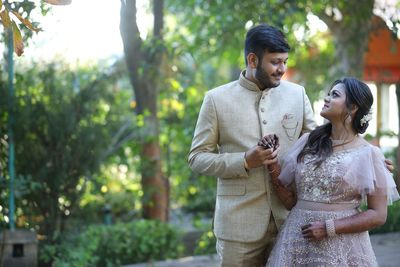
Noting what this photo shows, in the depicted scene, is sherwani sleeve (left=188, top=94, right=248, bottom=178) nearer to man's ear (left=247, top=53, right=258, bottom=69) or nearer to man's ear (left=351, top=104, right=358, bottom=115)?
man's ear (left=247, top=53, right=258, bottom=69)

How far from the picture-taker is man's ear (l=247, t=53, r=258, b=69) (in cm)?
350

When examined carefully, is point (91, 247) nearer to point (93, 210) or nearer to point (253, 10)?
point (93, 210)

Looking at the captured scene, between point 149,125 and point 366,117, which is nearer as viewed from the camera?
point 366,117

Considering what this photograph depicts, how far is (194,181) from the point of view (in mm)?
10023

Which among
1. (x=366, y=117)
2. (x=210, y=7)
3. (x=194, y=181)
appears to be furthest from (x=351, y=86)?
(x=194, y=181)

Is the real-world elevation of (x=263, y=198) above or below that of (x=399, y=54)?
below

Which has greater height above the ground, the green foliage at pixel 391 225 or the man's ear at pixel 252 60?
the man's ear at pixel 252 60

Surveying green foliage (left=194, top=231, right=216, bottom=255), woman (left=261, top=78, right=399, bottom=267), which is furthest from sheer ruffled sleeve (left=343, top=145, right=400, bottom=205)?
green foliage (left=194, top=231, right=216, bottom=255)

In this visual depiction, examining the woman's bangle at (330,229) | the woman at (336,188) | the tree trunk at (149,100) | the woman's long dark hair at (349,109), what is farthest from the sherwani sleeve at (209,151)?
the tree trunk at (149,100)

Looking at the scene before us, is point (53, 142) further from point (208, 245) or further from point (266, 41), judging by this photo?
point (266, 41)

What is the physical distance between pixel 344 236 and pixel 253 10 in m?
4.47

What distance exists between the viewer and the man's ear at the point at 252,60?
3504 mm

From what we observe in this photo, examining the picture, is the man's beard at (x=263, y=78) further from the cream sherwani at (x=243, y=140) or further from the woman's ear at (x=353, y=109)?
the woman's ear at (x=353, y=109)

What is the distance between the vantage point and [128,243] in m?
7.54
